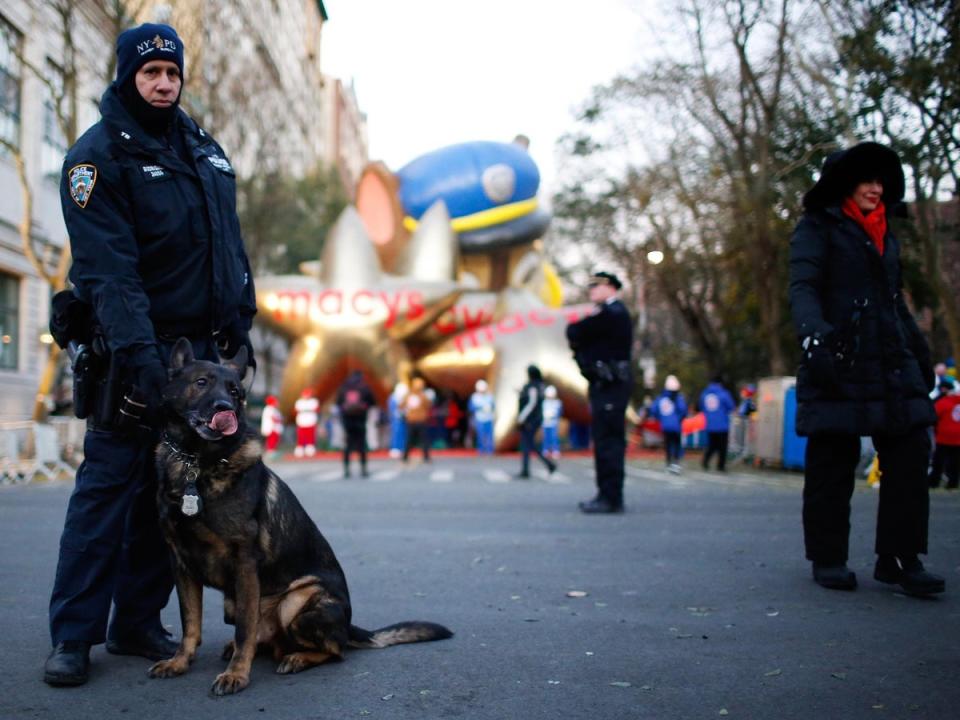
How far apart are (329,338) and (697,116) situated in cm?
1083

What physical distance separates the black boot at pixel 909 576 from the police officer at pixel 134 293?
3634 mm

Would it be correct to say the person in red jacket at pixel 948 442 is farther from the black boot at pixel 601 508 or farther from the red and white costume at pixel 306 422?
the red and white costume at pixel 306 422

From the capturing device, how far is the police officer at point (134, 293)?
12.1 ft

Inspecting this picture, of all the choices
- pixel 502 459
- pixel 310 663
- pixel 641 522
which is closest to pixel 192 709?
pixel 310 663

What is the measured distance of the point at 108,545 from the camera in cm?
384

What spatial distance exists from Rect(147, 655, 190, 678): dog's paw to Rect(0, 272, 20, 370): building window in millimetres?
22613

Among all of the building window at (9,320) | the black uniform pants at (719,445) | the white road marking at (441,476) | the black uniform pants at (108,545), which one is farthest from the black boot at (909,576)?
the building window at (9,320)

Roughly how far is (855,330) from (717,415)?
13288 millimetres

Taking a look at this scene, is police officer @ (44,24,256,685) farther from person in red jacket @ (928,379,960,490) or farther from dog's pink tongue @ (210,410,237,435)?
person in red jacket @ (928,379,960,490)

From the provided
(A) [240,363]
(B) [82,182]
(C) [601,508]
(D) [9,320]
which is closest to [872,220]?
(A) [240,363]

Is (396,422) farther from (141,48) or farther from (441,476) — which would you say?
(141,48)

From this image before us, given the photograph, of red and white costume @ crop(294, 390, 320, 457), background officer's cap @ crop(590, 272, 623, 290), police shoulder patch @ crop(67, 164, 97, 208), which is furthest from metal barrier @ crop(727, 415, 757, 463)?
police shoulder patch @ crop(67, 164, 97, 208)

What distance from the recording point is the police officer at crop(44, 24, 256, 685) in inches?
145

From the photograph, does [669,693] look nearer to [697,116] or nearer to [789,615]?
[789,615]
